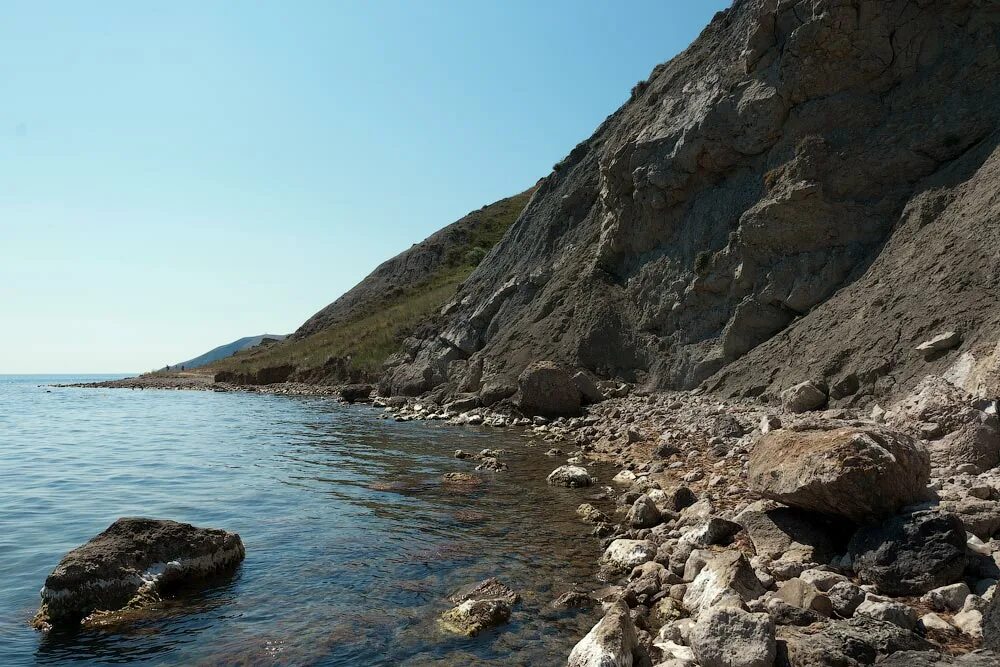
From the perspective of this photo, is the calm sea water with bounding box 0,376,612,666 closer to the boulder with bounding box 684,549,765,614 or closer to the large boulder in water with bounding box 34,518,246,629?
the large boulder in water with bounding box 34,518,246,629

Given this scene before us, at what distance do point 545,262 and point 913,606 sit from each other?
101 feet

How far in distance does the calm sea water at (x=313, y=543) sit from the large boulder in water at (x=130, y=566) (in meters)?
0.30

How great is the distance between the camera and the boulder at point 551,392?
23.6 metres

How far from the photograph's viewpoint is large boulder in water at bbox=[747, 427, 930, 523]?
19.1 ft

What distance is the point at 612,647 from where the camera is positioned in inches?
196

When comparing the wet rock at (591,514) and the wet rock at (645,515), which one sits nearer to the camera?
the wet rock at (645,515)

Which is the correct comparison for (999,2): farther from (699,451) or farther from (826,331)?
(699,451)

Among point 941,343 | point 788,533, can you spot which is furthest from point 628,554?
point 941,343

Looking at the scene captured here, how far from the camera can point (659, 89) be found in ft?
109

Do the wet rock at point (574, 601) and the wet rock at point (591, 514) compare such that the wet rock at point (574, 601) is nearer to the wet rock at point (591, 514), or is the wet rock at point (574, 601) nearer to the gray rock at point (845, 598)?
the gray rock at point (845, 598)

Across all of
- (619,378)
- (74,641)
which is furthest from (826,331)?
(74,641)

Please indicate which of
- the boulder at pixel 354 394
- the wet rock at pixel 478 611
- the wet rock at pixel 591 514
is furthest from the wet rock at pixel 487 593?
the boulder at pixel 354 394

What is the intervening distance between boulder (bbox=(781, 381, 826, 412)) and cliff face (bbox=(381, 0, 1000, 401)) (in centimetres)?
57

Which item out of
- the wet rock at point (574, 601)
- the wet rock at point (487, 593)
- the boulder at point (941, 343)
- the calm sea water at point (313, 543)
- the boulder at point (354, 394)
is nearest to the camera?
the calm sea water at point (313, 543)
